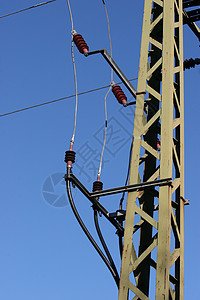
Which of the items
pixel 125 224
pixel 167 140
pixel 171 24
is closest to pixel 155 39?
pixel 171 24

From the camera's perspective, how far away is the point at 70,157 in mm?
4746

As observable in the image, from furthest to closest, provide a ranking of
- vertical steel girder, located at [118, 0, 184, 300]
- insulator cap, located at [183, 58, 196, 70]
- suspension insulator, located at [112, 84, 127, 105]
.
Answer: insulator cap, located at [183, 58, 196, 70]
suspension insulator, located at [112, 84, 127, 105]
vertical steel girder, located at [118, 0, 184, 300]

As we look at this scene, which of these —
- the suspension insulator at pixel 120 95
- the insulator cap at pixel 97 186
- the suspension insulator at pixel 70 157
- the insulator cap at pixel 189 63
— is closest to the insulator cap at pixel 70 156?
the suspension insulator at pixel 70 157

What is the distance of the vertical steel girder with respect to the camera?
4.07 metres

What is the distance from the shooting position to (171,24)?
503 cm

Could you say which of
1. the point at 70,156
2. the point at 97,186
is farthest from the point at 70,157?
the point at 97,186

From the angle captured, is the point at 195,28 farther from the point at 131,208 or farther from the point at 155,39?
the point at 131,208

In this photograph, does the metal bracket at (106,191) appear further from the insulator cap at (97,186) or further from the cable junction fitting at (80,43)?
the cable junction fitting at (80,43)

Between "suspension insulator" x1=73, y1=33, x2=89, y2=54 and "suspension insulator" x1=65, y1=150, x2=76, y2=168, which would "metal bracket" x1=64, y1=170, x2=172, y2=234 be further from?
"suspension insulator" x1=73, y1=33, x2=89, y2=54

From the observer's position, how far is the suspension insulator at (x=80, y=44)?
5035mm

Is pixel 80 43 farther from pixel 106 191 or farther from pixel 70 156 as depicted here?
pixel 106 191

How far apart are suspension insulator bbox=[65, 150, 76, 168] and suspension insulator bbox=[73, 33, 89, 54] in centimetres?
104

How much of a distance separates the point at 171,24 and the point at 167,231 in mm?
2187

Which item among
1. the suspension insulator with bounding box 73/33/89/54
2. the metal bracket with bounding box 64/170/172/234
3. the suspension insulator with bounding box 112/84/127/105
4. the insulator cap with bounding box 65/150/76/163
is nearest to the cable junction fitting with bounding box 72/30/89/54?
the suspension insulator with bounding box 73/33/89/54
